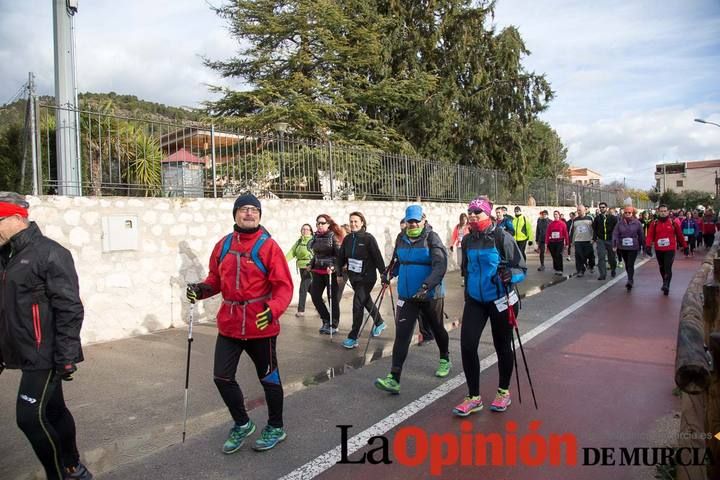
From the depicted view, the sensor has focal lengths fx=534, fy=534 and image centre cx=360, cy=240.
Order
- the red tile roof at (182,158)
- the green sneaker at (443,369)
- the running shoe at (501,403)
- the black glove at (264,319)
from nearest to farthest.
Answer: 1. the black glove at (264,319)
2. the running shoe at (501,403)
3. the green sneaker at (443,369)
4. the red tile roof at (182,158)

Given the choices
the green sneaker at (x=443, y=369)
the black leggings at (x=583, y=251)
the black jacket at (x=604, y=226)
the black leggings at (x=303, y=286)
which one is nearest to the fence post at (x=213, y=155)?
the black leggings at (x=303, y=286)

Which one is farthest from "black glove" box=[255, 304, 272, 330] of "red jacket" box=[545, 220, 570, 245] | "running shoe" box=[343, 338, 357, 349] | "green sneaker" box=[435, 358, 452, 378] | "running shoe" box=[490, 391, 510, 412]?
"red jacket" box=[545, 220, 570, 245]

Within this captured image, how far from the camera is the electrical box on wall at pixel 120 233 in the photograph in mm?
7605

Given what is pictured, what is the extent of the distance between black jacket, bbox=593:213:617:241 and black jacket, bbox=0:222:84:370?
13.0m

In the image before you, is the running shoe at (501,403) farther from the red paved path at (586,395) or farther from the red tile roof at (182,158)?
the red tile roof at (182,158)

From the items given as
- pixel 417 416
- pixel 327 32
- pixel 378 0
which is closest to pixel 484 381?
pixel 417 416

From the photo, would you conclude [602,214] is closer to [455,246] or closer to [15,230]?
[455,246]

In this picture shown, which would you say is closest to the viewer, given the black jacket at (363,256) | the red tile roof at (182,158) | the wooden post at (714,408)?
the wooden post at (714,408)

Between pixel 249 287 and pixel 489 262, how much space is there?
2.15 metres

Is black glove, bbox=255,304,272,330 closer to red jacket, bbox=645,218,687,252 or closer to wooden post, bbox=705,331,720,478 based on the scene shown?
wooden post, bbox=705,331,720,478

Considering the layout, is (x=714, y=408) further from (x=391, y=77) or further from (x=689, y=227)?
(x=689, y=227)

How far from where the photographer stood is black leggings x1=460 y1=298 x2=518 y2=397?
4.74 m

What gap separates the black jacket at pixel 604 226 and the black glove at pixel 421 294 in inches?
388

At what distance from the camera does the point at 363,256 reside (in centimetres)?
740
